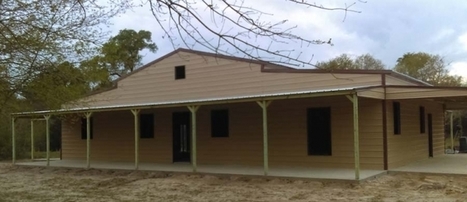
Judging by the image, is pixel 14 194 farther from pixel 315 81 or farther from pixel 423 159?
pixel 423 159

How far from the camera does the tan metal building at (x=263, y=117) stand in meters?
12.4

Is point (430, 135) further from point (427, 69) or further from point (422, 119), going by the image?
point (427, 69)

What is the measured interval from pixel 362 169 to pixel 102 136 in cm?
1010

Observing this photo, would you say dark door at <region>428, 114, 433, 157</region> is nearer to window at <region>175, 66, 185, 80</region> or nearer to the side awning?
the side awning

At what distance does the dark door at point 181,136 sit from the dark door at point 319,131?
4522 mm

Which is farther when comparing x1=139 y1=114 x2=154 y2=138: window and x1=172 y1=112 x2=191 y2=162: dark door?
x1=139 y1=114 x2=154 y2=138: window

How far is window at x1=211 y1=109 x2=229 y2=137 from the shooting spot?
50.3 ft

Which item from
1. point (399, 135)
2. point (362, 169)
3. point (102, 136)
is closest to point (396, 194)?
point (362, 169)

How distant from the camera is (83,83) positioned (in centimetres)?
655

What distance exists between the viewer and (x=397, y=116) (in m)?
13.5

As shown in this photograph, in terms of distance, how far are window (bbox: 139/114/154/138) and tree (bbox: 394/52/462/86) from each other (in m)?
23.4

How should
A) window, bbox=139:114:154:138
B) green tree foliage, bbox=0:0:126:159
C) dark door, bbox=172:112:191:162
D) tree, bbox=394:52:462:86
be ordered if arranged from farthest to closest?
tree, bbox=394:52:462:86
window, bbox=139:114:154:138
dark door, bbox=172:112:191:162
green tree foliage, bbox=0:0:126:159

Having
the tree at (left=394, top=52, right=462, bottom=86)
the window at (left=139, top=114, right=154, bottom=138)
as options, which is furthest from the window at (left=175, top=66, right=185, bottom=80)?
the tree at (left=394, top=52, right=462, bottom=86)

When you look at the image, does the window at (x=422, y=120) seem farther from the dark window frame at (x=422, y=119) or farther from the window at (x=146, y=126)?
the window at (x=146, y=126)
